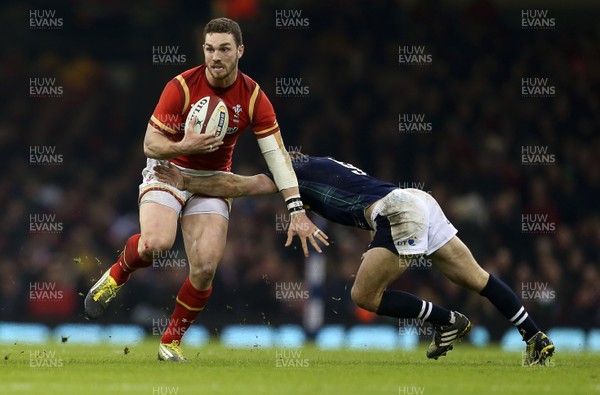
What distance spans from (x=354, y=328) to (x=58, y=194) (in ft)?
17.4

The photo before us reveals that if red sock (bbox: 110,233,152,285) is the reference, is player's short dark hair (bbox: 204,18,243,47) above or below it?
above

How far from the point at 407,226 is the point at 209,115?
174cm

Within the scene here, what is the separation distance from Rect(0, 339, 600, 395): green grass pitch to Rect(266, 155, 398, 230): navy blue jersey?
119 centimetres

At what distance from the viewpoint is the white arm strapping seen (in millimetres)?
9250

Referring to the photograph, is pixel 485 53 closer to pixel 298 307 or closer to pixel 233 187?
pixel 298 307

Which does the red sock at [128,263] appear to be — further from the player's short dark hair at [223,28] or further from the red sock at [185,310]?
the player's short dark hair at [223,28]

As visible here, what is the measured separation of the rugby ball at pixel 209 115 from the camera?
9.11 m

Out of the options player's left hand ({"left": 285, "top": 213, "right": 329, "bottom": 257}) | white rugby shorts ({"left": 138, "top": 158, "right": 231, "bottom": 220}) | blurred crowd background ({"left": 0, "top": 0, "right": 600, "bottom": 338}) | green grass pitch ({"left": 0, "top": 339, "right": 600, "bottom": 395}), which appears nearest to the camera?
green grass pitch ({"left": 0, "top": 339, "right": 600, "bottom": 395})

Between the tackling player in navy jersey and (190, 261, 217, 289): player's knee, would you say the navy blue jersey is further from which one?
(190, 261, 217, 289): player's knee

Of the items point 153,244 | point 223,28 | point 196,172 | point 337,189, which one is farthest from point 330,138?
point 153,244

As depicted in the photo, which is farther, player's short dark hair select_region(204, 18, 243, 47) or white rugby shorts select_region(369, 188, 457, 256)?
white rugby shorts select_region(369, 188, 457, 256)

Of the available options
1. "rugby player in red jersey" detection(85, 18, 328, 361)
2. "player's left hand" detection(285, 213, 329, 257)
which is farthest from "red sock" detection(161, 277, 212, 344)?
"player's left hand" detection(285, 213, 329, 257)

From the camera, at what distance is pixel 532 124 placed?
17891 millimetres

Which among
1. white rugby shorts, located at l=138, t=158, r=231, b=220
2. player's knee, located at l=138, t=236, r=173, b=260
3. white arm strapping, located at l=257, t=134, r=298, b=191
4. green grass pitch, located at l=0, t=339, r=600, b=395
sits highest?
white arm strapping, located at l=257, t=134, r=298, b=191
